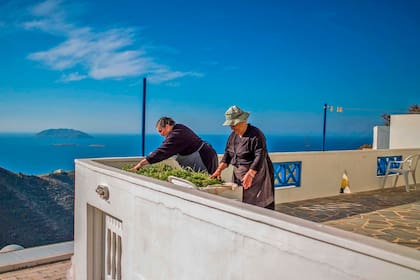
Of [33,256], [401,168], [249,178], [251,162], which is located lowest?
[33,256]

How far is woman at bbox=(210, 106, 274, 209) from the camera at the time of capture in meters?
3.61

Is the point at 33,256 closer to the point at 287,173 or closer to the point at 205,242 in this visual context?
the point at 287,173

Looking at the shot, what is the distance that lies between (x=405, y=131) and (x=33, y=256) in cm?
1063

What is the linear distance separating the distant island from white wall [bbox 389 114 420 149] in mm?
11801

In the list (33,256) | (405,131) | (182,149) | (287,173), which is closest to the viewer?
(182,149)

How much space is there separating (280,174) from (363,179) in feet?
7.92

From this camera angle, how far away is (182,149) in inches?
165

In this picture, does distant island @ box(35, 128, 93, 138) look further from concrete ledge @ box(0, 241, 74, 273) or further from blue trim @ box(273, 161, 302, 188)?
blue trim @ box(273, 161, 302, 188)

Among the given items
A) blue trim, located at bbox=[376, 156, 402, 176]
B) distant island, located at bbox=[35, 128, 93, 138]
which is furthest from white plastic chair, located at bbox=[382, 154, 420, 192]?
distant island, located at bbox=[35, 128, 93, 138]

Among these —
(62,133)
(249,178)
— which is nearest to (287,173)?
(249,178)

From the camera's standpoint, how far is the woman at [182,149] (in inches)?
159

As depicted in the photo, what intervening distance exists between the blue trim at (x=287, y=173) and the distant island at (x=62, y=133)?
1216 centimetres

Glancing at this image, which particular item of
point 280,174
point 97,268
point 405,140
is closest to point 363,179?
point 280,174

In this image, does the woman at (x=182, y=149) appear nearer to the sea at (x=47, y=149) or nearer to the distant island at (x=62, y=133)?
the sea at (x=47, y=149)
